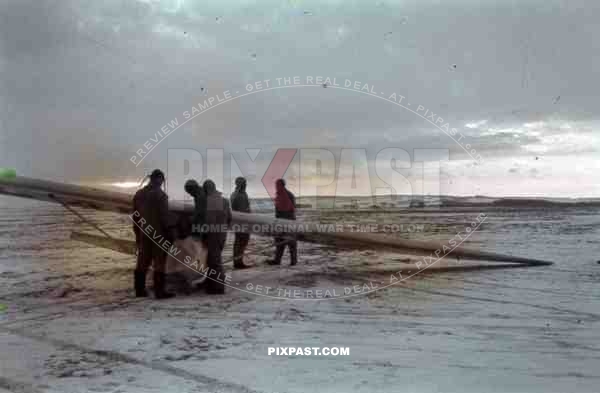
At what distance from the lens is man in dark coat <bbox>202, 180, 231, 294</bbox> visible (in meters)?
3.78

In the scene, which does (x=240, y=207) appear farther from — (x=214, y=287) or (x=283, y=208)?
(x=214, y=287)

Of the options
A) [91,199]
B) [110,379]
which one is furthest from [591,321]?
[91,199]

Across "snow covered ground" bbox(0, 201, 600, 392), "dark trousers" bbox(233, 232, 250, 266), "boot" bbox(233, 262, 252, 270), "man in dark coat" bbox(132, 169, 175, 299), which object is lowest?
"snow covered ground" bbox(0, 201, 600, 392)

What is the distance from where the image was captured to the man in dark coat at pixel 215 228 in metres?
3.78

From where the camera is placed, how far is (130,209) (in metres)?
3.95

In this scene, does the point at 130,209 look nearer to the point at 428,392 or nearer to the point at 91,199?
the point at 91,199

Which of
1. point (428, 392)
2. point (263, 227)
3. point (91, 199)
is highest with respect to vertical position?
point (91, 199)

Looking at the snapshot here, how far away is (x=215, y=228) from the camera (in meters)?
3.80

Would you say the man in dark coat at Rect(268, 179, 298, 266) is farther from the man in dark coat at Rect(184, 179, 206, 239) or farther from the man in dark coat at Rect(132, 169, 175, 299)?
the man in dark coat at Rect(132, 169, 175, 299)

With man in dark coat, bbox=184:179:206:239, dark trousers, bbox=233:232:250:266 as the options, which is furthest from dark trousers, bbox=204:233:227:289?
dark trousers, bbox=233:232:250:266

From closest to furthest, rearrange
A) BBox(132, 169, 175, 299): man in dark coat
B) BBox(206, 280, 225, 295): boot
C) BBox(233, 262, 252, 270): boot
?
BBox(132, 169, 175, 299): man in dark coat → BBox(206, 280, 225, 295): boot → BBox(233, 262, 252, 270): boot

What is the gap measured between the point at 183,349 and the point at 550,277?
3.96 m

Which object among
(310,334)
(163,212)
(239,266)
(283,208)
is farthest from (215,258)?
(283,208)

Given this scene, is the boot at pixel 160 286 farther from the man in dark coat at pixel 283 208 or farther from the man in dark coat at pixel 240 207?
the man in dark coat at pixel 283 208
